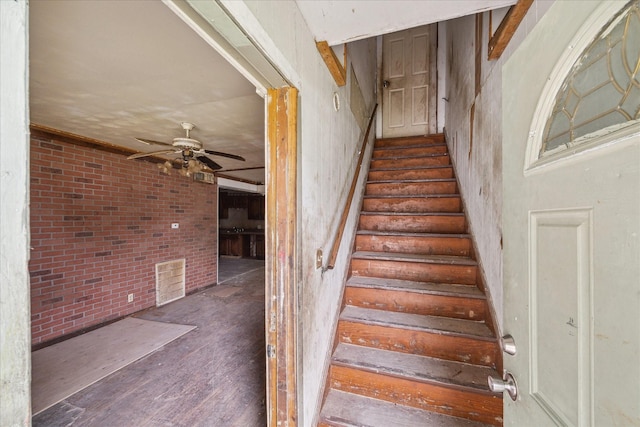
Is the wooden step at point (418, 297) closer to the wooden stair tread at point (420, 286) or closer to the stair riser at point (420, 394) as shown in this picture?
the wooden stair tread at point (420, 286)

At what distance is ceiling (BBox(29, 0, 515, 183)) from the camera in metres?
1.21

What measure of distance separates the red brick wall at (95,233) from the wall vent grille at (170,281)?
10 cm

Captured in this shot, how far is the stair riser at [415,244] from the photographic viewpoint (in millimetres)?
2396

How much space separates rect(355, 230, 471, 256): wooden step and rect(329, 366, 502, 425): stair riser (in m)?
1.17

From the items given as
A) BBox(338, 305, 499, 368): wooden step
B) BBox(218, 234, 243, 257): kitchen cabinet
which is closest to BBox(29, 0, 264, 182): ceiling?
BBox(338, 305, 499, 368): wooden step

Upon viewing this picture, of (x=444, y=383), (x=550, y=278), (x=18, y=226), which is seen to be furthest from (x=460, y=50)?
(x=18, y=226)

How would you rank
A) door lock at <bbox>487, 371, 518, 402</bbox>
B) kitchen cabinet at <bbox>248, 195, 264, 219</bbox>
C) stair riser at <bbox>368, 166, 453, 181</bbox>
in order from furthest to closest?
1. kitchen cabinet at <bbox>248, 195, 264, 219</bbox>
2. stair riser at <bbox>368, 166, 453, 181</bbox>
3. door lock at <bbox>487, 371, 518, 402</bbox>

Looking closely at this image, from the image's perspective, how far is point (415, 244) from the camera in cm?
252

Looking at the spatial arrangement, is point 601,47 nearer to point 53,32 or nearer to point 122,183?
point 53,32

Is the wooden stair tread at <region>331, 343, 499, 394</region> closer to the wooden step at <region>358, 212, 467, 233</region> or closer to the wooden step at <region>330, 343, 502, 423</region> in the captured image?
the wooden step at <region>330, 343, 502, 423</region>

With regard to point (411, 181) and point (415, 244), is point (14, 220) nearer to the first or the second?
point (415, 244)

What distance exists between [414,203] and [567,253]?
2.29 metres

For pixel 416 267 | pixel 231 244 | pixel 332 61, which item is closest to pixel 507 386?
pixel 416 267

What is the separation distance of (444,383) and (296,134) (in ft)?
5.58
